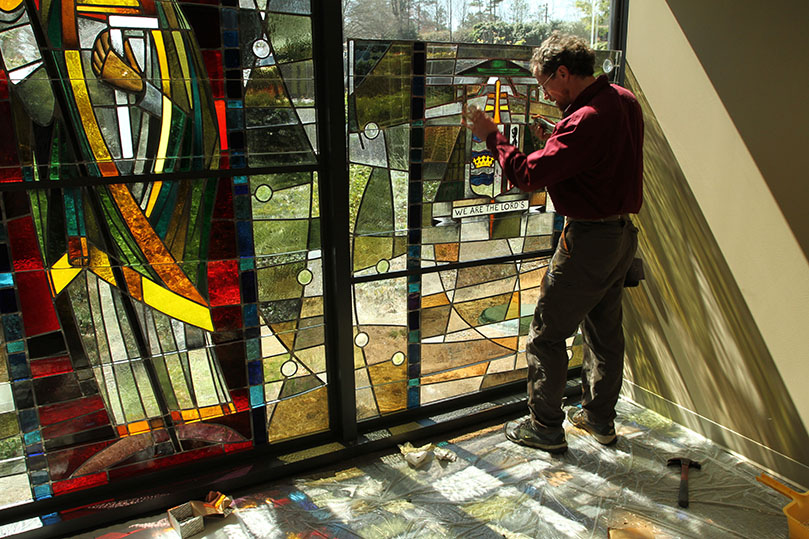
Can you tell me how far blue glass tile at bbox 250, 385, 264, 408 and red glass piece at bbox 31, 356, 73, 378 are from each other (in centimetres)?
57

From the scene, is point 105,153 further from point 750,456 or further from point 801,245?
point 750,456

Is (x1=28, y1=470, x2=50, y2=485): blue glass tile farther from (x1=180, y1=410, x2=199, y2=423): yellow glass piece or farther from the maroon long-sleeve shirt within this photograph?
the maroon long-sleeve shirt

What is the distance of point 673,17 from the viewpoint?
7.52 ft

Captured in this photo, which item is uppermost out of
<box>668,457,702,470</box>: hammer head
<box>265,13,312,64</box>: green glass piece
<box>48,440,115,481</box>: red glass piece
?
<box>265,13,312,64</box>: green glass piece

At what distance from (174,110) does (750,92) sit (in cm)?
184

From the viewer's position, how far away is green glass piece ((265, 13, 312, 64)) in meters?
1.91

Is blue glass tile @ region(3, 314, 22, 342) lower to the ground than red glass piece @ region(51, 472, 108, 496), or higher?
higher

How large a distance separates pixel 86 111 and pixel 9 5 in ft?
0.99

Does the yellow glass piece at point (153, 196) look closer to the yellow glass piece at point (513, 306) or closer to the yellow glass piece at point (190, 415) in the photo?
the yellow glass piece at point (190, 415)

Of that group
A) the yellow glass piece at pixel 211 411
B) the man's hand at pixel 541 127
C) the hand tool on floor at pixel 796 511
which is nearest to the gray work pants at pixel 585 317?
the man's hand at pixel 541 127

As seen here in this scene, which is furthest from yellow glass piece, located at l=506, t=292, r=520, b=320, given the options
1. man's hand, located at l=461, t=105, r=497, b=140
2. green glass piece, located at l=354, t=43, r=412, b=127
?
green glass piece, located at l=354, t=43, r=412, b=127

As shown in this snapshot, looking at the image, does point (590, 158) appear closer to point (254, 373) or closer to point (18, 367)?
point (254, 373)

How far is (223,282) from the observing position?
2.02 metres

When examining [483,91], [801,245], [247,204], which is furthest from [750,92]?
[247,204]
